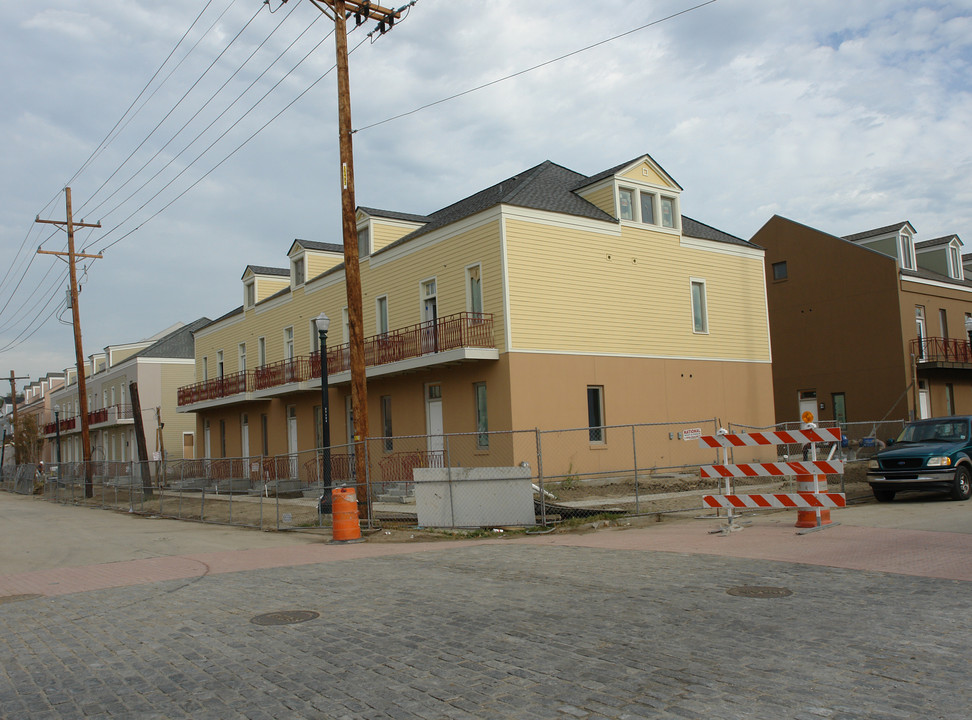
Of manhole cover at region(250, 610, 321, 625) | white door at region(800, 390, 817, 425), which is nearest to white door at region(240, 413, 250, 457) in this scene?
white door at region(800, 390, 817, 425)

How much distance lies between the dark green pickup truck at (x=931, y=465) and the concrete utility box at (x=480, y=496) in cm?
764

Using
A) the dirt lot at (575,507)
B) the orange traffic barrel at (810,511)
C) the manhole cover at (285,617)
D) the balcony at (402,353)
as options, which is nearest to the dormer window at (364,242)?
the balcony at (402,353)

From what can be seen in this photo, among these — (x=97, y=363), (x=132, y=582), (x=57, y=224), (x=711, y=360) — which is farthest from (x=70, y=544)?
(x=97, y=363)

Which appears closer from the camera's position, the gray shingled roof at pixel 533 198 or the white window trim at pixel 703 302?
the gray shingled roof at pixel 533 198

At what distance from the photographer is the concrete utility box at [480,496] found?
14.8 metres

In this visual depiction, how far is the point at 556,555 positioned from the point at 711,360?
18733 mm

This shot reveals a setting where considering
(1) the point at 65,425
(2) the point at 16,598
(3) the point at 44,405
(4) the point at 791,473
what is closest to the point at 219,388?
(2) the point at 16,598

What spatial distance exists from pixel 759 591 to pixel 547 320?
1612 cm

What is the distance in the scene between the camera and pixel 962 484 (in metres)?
16.3

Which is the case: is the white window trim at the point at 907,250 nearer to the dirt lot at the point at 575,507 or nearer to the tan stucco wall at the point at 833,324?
the tan stucco wall at the point at 833,324

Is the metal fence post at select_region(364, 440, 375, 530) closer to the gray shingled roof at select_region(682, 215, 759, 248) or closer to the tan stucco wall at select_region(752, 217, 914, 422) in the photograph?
the gray shingled roof at select_region(682, 215, 759, 248)

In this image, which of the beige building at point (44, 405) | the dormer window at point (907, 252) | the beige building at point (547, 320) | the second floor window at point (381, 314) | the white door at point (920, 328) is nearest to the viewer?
the beige building at point (547, 320)

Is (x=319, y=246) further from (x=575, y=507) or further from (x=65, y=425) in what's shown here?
(x=65, y=425)

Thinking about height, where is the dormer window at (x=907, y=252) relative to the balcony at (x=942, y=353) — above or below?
above
